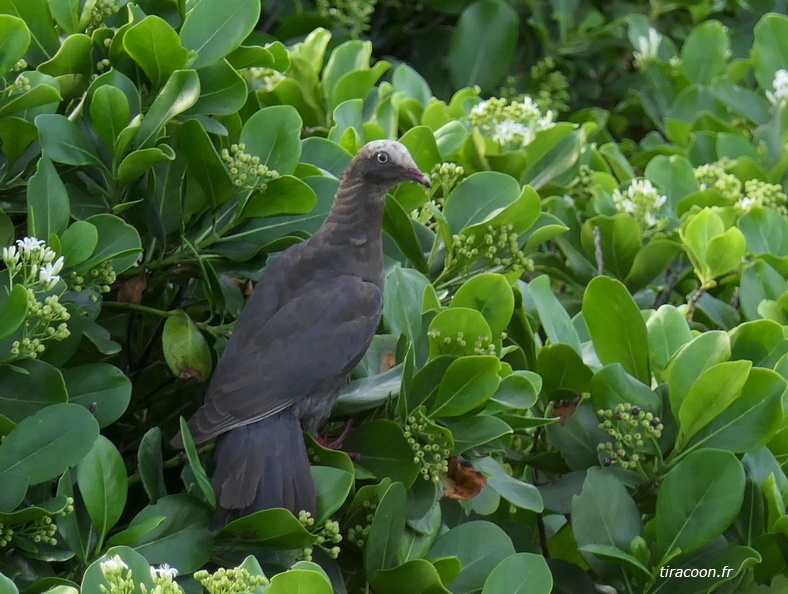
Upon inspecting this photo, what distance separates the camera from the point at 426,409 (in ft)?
6.87

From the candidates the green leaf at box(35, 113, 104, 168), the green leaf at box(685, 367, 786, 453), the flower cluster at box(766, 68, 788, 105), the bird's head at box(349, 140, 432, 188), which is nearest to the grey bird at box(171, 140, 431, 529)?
the bird's head at box(349, 140, 432, 188)

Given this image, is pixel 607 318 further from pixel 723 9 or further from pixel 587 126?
pixel 723 9

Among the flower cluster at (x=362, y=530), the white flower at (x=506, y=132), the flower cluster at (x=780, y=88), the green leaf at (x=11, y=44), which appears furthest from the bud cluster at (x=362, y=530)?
the flower cluster at (x=780, y=88)

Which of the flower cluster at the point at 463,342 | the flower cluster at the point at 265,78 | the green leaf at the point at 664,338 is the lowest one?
the green leaf at the point at 664,338

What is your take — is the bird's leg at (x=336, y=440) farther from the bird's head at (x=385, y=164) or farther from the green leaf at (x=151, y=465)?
the bird's head at (x=385, y=164)

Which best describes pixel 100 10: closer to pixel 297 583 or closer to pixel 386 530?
pixel 386 530

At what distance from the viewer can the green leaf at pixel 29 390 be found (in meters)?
1.89

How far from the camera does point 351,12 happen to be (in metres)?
4.27

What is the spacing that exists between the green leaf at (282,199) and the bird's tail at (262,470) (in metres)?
0.47

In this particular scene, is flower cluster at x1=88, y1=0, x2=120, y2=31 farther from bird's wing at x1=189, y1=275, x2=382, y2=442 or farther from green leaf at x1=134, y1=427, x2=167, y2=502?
green leaf at x1=134, y1=427, x2=167, y2=502

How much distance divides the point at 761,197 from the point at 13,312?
2239 mm

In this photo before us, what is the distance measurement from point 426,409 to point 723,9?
376cm

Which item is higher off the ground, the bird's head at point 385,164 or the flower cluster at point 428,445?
the bird's head at point 385,164

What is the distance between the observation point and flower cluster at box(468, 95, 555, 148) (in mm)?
2924
